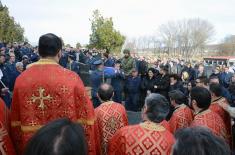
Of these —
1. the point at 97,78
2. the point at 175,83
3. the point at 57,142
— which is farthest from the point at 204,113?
the point at 97,78

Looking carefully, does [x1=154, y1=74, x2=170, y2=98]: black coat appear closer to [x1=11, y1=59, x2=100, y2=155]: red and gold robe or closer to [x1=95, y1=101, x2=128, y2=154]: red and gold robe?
[x1=95, y1=101, x2=128, y2=154]: red and gold robe

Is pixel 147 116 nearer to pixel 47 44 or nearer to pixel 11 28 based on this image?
pixel 47 44

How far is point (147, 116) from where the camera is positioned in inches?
157

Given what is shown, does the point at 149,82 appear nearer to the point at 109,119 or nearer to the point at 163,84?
the point at 163,84

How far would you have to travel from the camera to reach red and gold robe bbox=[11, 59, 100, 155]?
3.87 meters

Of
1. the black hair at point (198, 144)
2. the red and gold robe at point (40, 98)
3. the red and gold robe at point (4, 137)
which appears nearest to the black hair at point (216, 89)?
the red and gold robe at point (40, 98)

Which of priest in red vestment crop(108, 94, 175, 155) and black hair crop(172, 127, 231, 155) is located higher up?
black hair crop(172, 127, 231, 155)

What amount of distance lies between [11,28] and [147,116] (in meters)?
39.0

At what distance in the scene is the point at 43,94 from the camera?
3.86 metres

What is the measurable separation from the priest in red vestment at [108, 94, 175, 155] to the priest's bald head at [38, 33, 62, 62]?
97cm

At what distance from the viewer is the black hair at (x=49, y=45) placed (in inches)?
150

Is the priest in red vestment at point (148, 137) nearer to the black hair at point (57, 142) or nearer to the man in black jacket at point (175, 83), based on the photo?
the black hair at point (57, 142)

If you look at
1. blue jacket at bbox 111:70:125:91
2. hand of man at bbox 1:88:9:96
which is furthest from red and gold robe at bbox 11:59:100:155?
blue jacket at bbox 111:70:125:91

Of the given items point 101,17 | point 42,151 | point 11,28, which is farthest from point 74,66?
point 11,28
